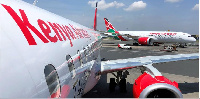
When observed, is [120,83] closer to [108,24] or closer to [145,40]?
[145,40]

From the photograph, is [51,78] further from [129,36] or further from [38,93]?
[129,36]

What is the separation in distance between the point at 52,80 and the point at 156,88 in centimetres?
333

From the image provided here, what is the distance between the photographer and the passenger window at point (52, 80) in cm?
312

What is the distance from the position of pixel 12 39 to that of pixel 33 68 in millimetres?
485

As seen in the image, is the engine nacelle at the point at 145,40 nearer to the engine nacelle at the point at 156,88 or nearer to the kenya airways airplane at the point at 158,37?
the kenya airways airplane at the point at 158,37

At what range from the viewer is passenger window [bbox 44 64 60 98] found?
3.12 metres

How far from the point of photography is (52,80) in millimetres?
3309

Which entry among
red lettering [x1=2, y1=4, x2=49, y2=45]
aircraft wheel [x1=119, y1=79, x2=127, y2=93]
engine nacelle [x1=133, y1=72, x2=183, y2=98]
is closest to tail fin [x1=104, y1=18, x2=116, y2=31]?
aircraft wheel [x1=119, y1=79, x2=127, y2=93]

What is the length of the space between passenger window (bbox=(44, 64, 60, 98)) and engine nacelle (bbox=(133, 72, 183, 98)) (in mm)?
2992

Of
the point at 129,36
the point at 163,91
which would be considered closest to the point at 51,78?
the point at 163,91

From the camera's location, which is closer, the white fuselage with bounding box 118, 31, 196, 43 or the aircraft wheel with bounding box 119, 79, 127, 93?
the aircraft wheel with bounding box 119, 79, 127, 93

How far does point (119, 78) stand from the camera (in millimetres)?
10492

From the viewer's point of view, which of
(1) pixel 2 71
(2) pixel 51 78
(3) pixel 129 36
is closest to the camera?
(1) pixel 2 71

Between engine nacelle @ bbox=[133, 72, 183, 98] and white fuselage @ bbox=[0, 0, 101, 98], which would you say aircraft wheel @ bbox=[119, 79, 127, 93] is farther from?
white fuselage @ bbox=[0, 0, 101, 98]
